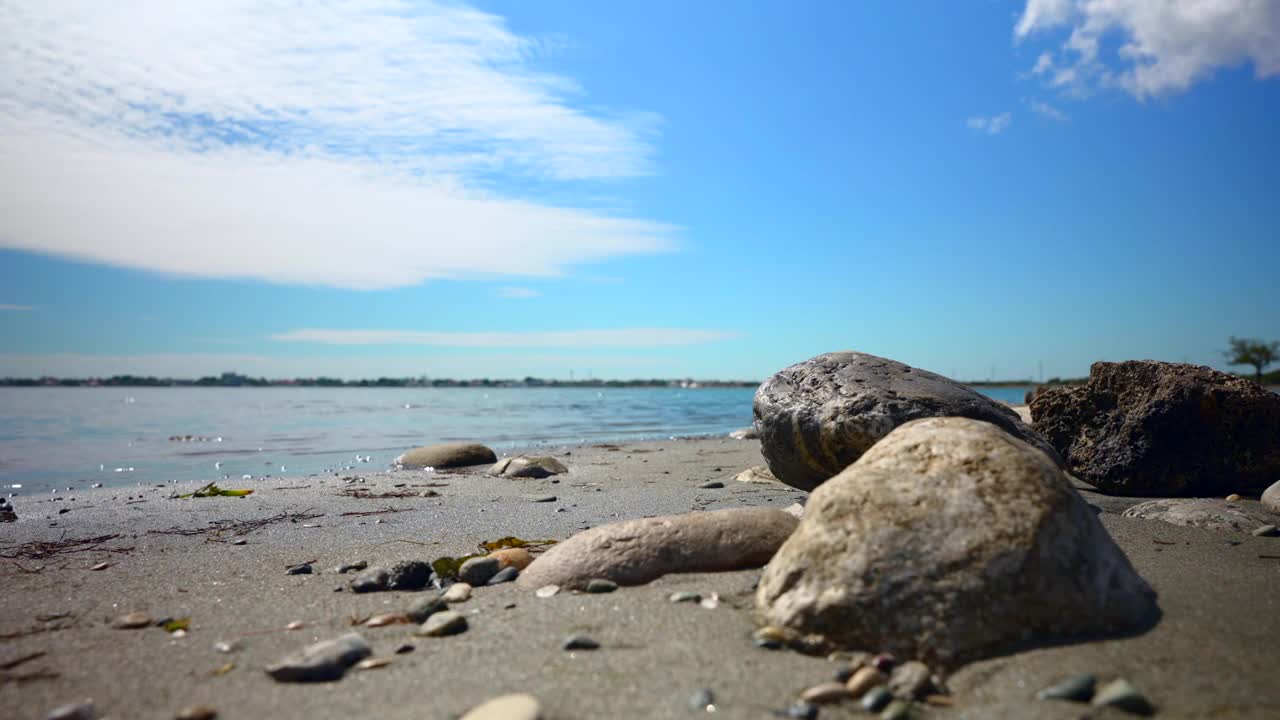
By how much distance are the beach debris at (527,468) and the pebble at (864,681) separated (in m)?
7.61

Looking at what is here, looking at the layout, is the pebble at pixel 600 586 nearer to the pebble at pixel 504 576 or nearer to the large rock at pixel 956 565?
the pebble at pixel 504 576

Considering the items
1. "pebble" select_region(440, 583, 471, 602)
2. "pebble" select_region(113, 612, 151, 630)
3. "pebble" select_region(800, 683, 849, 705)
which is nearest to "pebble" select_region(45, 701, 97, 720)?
"pebble" select_region(113, 612, 151, 630)

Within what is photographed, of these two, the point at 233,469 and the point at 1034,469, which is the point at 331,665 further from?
the point at 233,469

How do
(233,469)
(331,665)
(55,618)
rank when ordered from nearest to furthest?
(331,665) → (55,618) → (233,469)

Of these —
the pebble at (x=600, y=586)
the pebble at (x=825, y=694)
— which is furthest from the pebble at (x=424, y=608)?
the pebble at (x=825, y=694)

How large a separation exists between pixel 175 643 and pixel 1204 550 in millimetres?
5641

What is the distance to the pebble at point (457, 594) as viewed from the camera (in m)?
3.78

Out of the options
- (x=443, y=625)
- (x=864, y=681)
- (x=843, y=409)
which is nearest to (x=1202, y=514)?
(x=843, y=409)

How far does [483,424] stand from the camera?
24.4m

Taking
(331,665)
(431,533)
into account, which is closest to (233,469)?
(431,533)

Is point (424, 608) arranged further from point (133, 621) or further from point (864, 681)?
point (864, 681)

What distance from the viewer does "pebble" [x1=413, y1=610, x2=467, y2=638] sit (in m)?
3.26

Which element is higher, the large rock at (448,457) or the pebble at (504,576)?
the pebble at (504,576)

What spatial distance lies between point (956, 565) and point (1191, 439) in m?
5.73
